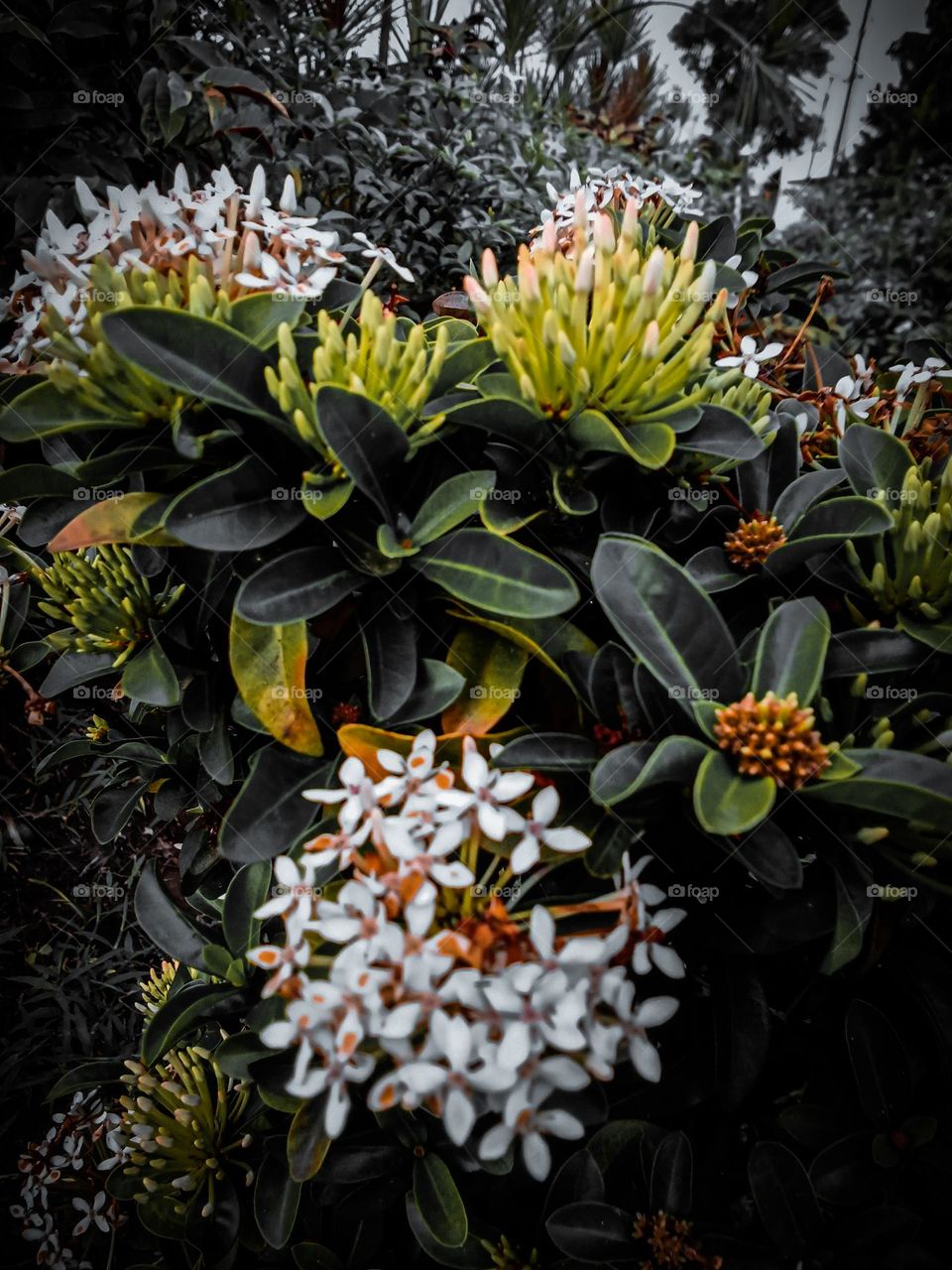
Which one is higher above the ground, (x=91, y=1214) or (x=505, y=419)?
(x=505, y=419)

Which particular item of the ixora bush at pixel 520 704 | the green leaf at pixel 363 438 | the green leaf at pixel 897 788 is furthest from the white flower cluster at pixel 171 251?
the green leaf at pixel 897 788

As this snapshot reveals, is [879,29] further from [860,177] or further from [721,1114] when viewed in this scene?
[721,1114]

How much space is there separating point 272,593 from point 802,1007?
2.16ft

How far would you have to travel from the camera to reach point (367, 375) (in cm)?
69

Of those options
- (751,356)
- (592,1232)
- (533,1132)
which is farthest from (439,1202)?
(751,356)

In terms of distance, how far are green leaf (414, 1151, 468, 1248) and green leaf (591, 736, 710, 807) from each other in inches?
18.3

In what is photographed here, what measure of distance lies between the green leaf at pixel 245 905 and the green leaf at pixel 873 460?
0.69 m

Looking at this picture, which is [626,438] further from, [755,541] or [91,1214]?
[91,1214]

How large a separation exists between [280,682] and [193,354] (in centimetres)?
28

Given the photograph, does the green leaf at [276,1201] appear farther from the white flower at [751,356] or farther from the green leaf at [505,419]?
the white flower at [751,356]

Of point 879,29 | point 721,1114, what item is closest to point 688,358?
point 721,1114

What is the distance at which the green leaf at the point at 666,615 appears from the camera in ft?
2.08

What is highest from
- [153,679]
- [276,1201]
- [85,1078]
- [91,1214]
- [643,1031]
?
[153,679]

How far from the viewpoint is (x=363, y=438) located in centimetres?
65
